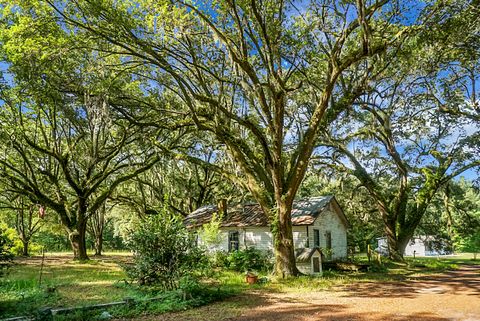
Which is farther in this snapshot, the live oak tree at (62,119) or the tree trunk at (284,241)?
the tree trunk at (284,241)

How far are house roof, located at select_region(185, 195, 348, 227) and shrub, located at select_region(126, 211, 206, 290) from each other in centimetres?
876

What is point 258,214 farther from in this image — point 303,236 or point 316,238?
point 316,238

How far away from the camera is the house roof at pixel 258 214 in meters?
20.0

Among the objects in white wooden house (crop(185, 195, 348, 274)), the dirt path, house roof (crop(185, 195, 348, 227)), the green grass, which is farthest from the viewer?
house roof (crop(185, 195, 348, 227))

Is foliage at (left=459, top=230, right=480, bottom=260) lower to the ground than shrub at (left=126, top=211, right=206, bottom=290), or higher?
lower

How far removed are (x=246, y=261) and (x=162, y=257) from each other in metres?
9.16

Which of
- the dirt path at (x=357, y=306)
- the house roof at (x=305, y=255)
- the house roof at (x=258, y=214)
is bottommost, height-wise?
the dirt path at (x=357, y=306)

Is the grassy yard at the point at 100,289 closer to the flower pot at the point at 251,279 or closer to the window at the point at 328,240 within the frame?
the flower pot at the point at 251,279

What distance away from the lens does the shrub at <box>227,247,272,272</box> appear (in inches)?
723

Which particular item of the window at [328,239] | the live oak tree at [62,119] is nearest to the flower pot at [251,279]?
the live oak tree at [62,119]

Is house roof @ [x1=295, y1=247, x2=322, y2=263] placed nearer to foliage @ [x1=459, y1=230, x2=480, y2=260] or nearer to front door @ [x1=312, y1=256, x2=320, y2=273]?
front door @ [x1=312, y1=256, x2=320, y2=273]

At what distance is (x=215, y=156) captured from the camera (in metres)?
27.3

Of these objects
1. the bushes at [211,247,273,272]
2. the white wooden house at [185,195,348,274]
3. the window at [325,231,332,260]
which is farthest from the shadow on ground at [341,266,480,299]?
the window at [325,231,332,260]

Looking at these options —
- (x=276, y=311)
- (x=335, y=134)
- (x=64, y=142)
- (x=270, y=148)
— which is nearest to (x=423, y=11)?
(x=270, y=148)
